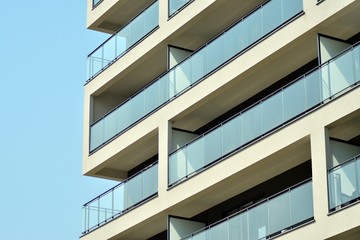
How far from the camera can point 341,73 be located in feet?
98.2

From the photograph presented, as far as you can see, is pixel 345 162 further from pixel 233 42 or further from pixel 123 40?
pixel 123 40

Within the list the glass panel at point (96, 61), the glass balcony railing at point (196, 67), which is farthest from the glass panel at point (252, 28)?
the glass panel at point (96, 61)

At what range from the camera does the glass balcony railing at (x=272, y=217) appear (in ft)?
99.1

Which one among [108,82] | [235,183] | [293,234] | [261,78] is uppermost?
[108,82]

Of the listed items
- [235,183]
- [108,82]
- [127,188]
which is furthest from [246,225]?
[108,82]

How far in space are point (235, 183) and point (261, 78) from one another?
3.04 m

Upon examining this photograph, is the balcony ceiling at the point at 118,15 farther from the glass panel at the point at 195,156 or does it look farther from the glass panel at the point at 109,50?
the glass panel at the point at 195,156

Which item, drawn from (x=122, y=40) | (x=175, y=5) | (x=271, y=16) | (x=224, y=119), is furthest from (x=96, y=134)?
(x=271, y=16)

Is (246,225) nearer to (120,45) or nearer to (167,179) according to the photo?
(167,179)

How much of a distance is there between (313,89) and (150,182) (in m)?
8.62

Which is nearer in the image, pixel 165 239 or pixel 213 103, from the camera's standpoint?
pixel 213 103

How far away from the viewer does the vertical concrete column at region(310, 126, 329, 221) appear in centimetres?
2922

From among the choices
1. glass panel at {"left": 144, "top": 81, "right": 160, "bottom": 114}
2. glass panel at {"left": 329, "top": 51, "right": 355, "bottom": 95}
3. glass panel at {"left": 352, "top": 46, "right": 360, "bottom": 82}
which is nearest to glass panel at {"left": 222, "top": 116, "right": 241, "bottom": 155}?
glass panel at {"left": 329, "top": 51, "right": 355, "bottom": 95}

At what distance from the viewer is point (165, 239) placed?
39562 mm
